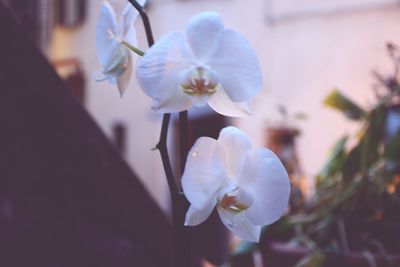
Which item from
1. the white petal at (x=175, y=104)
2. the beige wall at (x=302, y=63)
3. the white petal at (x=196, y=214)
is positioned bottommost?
the beige wall at (x=302, y=63)

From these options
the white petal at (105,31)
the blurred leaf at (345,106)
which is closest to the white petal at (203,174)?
the white petal at (105,31)

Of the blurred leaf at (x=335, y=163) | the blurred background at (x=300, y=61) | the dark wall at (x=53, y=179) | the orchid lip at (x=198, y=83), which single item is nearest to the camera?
the orchid lip at (x=198, y=83)

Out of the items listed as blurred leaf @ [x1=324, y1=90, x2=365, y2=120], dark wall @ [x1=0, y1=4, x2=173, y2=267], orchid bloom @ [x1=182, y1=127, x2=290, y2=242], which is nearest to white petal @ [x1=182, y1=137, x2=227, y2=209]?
orchid bloom @ [x1=182, y1=127, x2=290, y2=242]

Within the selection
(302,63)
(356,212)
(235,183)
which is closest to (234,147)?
(235,183)

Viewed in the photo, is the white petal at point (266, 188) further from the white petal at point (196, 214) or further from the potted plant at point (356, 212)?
the potted plant at point (356, 212)

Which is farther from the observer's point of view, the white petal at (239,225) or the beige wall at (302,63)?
the beige wall at (302,63)

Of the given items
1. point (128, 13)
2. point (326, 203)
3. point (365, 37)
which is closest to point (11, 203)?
point (128, 13)
